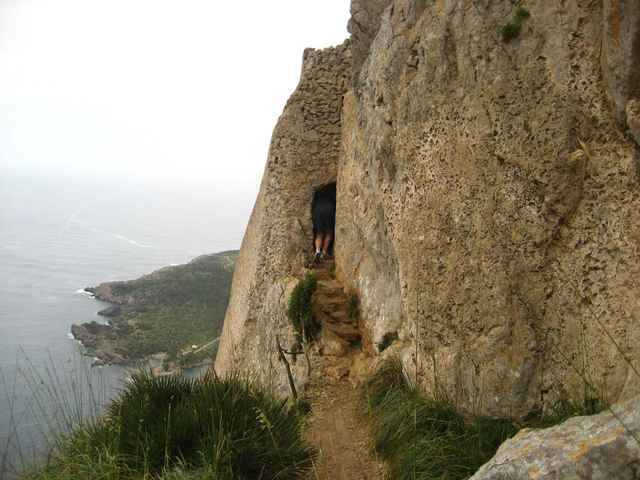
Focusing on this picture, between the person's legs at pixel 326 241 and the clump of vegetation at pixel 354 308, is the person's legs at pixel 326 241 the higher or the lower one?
the higher one

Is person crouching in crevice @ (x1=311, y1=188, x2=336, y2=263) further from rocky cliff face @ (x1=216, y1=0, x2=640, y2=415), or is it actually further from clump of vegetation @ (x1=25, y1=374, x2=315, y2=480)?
clump of vegetation @ (x1=25, y1=374, x2=315, y2=480)

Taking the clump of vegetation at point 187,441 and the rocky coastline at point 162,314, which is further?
the rocky coastline at point 162,314

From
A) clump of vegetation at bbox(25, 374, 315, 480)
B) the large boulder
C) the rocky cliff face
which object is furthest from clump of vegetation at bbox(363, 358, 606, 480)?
the large boulder

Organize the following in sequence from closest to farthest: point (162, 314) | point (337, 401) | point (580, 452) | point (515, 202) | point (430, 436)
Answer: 1. point (580, 452)
2. point (430, 436)
3. point (515, 202)
4. point (337, 401)
5. point (162, 314)

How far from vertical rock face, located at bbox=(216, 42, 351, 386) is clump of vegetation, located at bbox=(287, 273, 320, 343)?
85 centimetres

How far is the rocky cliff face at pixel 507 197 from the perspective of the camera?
12.5 ft

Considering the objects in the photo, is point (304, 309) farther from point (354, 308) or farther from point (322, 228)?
point (322, 228)

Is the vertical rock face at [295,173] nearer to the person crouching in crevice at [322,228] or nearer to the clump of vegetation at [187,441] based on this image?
the person crouching in crevice at [322,228]

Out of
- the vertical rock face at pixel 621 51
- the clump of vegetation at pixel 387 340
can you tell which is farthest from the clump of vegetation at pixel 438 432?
the vertical rock face at pixel 621 51

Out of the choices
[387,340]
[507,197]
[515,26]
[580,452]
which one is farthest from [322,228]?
[580,452]

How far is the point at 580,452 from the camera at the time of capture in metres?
2.49

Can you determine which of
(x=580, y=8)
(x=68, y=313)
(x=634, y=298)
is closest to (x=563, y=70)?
(x=580, y=8)

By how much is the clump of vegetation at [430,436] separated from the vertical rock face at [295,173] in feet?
13.0

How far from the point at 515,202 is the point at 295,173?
16.0 ft
